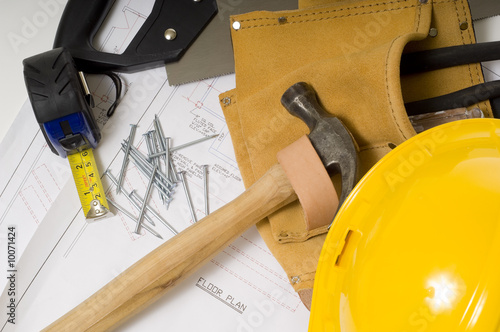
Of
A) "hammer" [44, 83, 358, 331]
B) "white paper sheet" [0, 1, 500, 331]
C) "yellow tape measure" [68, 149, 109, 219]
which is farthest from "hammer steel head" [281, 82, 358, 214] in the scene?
"yellow tape measure" [68, 149, 109, 219]

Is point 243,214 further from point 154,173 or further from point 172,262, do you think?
point 154,173

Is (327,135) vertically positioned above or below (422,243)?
above

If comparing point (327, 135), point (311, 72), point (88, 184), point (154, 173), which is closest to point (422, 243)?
point (327, 135)

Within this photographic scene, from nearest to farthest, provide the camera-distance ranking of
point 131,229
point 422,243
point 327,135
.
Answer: point 422,243
point 327,135
point 131,229

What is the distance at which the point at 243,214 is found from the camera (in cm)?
86

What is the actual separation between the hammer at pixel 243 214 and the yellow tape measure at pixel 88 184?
0.21m

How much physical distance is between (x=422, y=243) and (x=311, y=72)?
0.41 meters

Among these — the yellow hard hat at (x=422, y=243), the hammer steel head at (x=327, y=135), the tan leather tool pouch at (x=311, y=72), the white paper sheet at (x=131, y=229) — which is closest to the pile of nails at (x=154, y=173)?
the white paper sheet at (x=131, y=229)

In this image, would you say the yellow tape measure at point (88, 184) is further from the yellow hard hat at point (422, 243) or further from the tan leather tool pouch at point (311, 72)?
the yellow hard hat at point (422, 243)

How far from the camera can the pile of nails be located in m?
1.01

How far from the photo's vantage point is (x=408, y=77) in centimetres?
96

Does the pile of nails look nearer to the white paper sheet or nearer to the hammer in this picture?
the white paper sheet

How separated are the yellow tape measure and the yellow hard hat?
519mm

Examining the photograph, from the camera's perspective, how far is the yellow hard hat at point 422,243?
619 mm
